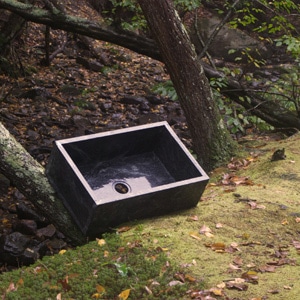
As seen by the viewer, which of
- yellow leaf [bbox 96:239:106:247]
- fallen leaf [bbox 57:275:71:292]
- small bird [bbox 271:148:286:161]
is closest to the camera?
fallen leaf [bbox 57:275:71:292]

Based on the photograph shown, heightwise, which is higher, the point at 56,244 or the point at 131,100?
the point at 131,100

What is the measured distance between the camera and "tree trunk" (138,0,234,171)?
6676mm

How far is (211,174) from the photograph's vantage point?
6.86 m

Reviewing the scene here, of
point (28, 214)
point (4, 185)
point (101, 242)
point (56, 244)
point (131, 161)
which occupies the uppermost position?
point (131, 161)

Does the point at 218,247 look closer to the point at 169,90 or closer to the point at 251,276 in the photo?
the point at 251,276

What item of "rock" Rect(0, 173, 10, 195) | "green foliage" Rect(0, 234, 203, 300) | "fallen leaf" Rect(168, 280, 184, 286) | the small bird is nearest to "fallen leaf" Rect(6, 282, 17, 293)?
"green foliage" Rect(0, 234, 203, 300)

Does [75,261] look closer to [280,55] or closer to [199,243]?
[199,243]

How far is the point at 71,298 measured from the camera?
391 cm

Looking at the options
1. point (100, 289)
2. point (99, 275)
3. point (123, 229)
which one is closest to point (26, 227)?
point (123, 229)

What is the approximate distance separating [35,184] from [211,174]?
8.08 ft

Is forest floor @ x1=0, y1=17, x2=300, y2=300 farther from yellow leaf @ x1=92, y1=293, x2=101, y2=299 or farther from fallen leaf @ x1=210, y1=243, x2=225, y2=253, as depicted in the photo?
yellow leaf @ x1=92, y1=293, x2=101, y2=299

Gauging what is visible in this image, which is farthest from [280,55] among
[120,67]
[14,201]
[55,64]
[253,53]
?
[14,201]

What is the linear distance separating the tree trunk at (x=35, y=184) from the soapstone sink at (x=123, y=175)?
0.09 meters

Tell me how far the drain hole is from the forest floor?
586 mm
